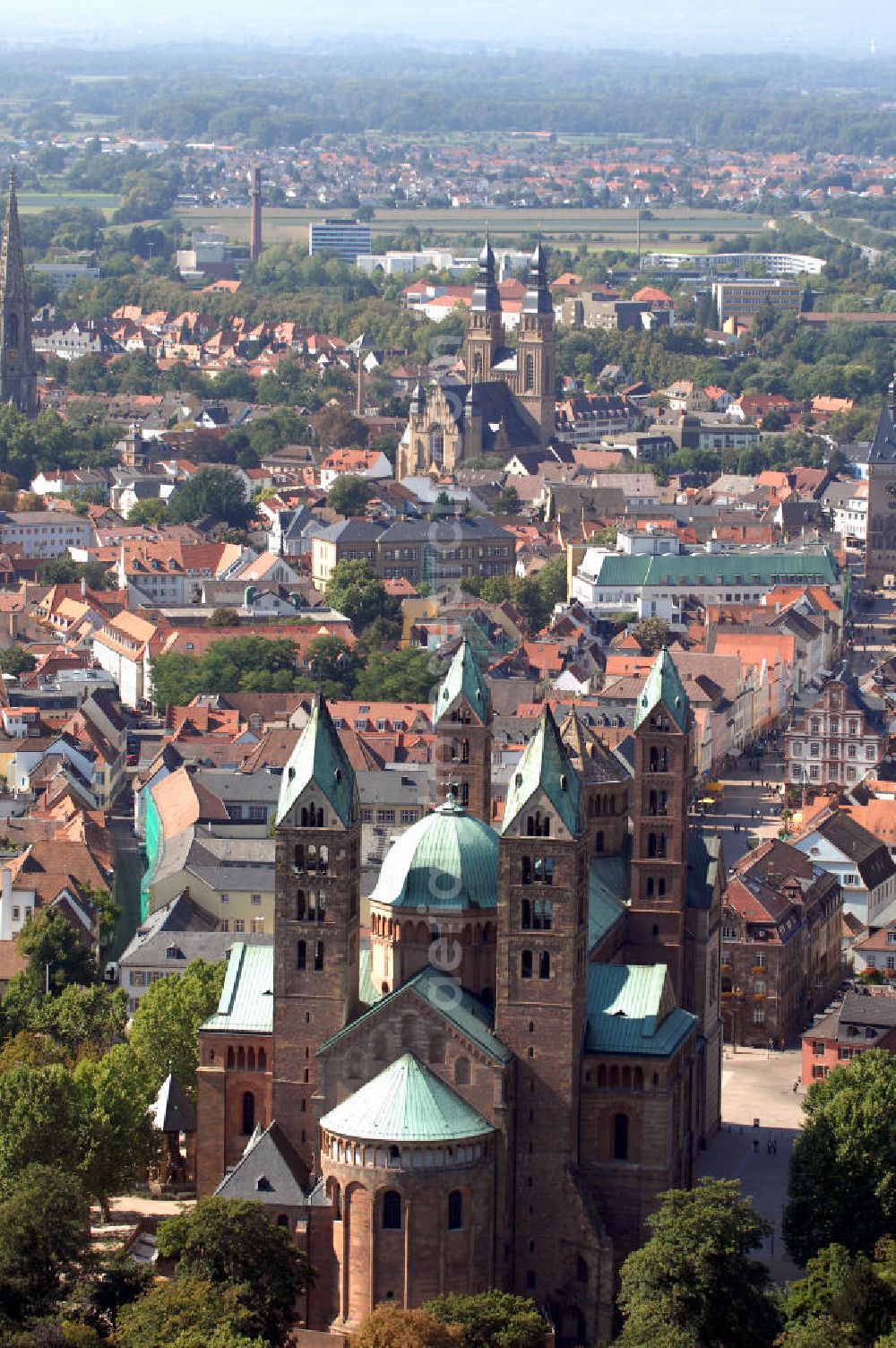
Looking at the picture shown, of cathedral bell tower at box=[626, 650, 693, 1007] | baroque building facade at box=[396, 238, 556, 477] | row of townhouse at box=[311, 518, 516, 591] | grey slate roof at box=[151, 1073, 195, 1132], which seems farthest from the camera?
baroque building facade at box=[396, 238, 556, 477]

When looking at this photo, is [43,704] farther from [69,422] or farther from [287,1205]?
[69,422]

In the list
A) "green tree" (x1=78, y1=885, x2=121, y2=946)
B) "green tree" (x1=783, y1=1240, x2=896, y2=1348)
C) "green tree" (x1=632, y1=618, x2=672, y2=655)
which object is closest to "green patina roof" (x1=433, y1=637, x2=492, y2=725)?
"green tree" (x1=783, y1=1240, x2=896, y2=1348)

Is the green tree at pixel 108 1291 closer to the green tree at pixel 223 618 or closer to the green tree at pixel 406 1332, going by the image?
the green tree at pixel 406 1332

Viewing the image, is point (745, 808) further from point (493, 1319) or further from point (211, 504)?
point (211, 504)

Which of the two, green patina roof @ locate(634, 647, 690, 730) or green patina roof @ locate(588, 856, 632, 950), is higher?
green patina roof @ locate(634, 647, 690, 730)

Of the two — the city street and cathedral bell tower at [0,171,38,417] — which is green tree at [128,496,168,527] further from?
the city street

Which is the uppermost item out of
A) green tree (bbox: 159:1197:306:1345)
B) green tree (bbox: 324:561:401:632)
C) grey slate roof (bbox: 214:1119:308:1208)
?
green tree (bbox: 324:561:401:632)

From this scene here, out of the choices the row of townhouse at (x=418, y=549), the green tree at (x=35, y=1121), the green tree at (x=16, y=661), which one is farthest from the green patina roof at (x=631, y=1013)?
the row of townhouse at (x=418, y=549)
